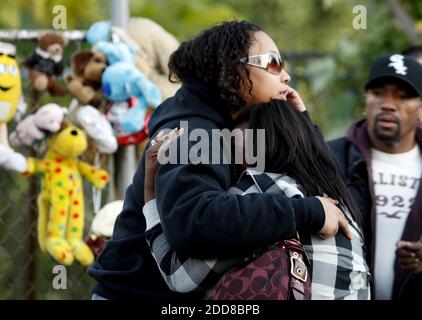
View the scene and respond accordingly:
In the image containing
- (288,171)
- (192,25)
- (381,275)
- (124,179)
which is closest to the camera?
(288,171)

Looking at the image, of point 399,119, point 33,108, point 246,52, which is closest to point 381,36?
point 399,119

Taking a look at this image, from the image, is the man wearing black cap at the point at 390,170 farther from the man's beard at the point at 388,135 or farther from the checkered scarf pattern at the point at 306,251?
the checkered scarf pattern at the point at 306,251

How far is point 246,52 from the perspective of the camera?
2.88 meters

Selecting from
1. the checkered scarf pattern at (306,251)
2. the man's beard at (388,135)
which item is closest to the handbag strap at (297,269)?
the checkered scarf pattern at (306,251)

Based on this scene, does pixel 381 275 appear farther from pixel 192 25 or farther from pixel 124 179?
pixel 192 25

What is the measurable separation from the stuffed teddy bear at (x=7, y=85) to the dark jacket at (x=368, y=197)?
142cm

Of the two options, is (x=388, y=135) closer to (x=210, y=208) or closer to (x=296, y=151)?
(x=296, y=151)

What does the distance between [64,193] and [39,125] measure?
1.10 ft

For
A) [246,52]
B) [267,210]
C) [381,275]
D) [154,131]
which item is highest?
[246,52]

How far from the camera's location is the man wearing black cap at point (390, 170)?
4.13 m

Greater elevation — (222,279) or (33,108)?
(33,108)

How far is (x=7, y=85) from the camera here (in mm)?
3957

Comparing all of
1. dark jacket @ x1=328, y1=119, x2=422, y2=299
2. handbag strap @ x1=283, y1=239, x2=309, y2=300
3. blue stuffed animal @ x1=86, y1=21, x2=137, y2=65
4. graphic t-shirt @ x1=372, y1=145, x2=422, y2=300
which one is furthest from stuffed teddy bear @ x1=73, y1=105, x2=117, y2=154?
handbag strap @ x1=283, y1=239, x2=309, y2=300

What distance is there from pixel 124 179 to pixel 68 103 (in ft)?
1.58
